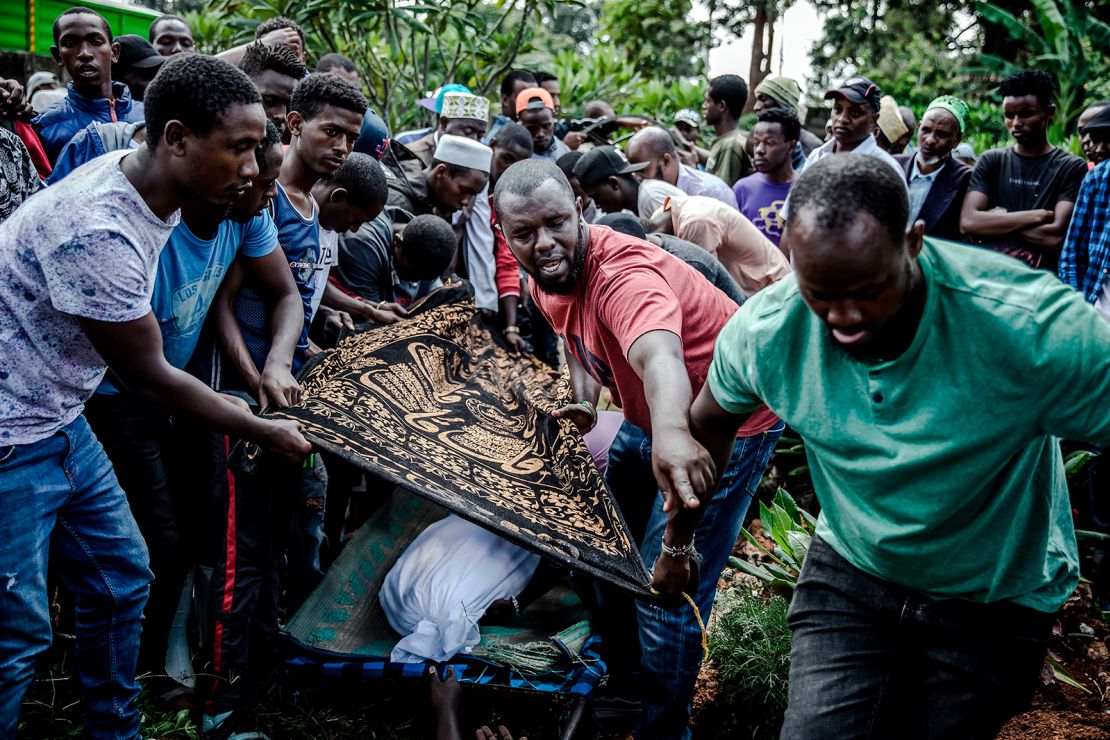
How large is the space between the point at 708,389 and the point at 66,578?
184 centimetres

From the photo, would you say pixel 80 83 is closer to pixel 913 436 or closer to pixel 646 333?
pixel 646 333

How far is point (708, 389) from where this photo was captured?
2.11 m

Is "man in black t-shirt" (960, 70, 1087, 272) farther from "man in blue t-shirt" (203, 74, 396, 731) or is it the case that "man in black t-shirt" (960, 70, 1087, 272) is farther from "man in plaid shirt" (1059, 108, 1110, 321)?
"man in blue t-shirt" (203, 74, 396, 731)

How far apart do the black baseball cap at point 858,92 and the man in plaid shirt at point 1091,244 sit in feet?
4.61

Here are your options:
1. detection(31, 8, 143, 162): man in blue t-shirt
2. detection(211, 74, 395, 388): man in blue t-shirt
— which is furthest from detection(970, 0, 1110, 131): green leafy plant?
detection(31, 8, 143, 162): man in blue t-shirt

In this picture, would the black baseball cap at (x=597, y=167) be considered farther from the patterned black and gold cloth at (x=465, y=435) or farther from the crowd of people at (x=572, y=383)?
the patterned black and gold cloth at (x=465, y=435)

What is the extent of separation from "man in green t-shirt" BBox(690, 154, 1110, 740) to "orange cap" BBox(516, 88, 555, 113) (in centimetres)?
450

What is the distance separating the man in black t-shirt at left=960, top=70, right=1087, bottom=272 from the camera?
495 cm

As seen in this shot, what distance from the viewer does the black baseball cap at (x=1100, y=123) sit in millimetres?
4785

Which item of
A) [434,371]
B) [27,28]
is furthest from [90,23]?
[27,28]

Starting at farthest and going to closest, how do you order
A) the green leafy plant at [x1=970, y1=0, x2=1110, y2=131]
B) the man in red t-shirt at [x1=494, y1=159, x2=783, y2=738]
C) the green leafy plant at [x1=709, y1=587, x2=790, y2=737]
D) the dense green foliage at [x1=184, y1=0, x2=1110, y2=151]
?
the green leafy plant at [x1=970, y1=0, x2=1110, y2=131] → the dense green foliage at [x1=184, y1=0, x2=1110, y2=151] → the green leafy plant at [x1=709, y1=587, x2=790, y2=737] → the man in red t-shirt at [x1=494, y1=159, x2=783, y2=738]

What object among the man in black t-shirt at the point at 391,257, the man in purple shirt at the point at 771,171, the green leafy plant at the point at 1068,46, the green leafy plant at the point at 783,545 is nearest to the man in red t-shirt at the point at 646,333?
the green leafy plant at the point at 783,545

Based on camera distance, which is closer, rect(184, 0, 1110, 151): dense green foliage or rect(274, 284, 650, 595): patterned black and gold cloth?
rect(274, 284, 650, 595): patterned black and gold cloth

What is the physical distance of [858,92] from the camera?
217 inches
